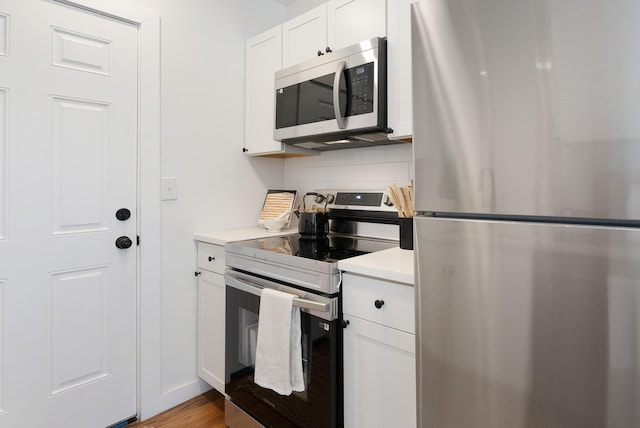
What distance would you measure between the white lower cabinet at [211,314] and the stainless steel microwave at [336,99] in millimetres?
767

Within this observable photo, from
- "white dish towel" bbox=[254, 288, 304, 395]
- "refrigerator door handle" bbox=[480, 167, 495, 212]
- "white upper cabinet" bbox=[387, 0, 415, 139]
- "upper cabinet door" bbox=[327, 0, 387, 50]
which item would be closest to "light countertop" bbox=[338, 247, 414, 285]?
"white dish towel" bbox=[254, 288, 304, 395]

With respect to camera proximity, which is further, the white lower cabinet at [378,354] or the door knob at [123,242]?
the door knob at [123,242]

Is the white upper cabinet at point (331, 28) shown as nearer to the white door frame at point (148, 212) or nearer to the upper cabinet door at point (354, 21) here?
the upper cabinet door at point (354, 21)

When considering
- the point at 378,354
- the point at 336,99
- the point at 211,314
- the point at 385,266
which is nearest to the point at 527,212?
the point at 385,266

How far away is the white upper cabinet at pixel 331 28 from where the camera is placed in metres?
1.63

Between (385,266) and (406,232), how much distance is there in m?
0.35

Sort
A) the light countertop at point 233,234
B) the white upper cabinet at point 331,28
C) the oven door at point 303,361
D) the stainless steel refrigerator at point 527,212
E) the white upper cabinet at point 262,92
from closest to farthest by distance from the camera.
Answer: the stainless steel refrigerator at point 527,212 → the oven door at point 303,361 → the white upper cabinet at point 331,28 → the light countertop at point 233,234 → the white upper cabinet at point 262,92

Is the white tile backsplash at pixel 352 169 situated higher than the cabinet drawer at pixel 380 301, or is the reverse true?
the white tile backsplash at pixel 352 169

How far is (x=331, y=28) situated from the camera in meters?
1.80

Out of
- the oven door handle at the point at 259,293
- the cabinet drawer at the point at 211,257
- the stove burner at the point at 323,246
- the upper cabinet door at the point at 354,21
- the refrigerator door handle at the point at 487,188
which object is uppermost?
the upper cabinet door at the point at 354,21

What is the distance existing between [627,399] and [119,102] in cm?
209

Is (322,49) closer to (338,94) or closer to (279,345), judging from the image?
(338,94)

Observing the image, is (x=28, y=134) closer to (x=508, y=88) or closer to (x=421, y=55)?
(x=421, y=55)

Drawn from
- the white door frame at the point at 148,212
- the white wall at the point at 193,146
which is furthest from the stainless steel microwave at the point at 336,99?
the white door frame at the point at 148,212
